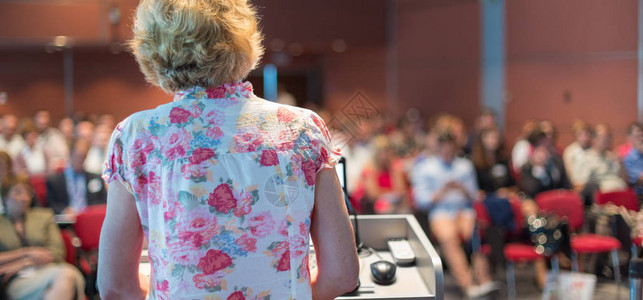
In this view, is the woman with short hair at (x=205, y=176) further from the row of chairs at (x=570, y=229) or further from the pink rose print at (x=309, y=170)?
the row of chairs at (x=570, y=229)

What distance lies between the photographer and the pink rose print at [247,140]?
1083 mm

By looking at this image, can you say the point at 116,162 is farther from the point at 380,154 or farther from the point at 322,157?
the point at 380,154

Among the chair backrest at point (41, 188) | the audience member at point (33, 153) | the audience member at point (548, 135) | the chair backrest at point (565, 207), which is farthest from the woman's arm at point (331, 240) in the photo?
the audience member at point (33, 153)

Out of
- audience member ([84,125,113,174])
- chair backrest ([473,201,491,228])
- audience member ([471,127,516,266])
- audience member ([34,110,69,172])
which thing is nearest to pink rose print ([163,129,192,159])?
audience member ([471,127,516,266])

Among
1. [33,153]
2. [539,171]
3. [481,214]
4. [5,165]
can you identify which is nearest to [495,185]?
[539,171]

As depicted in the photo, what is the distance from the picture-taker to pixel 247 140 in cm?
109

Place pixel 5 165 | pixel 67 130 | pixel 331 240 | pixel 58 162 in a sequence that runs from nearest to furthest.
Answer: pixel 331 240 → pixel 5 165 → pixel 58 162 → pixel 67 130

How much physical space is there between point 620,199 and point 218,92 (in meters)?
4.76

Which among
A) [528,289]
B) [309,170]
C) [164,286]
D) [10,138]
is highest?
[10,138]

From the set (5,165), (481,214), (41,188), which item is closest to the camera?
(5,165)

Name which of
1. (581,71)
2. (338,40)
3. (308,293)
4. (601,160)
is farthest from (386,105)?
(308,293)

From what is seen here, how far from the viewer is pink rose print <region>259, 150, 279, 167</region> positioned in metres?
1.09

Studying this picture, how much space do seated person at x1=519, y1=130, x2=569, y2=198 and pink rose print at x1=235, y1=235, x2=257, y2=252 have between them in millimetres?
4704

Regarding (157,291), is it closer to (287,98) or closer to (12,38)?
(12,38)
